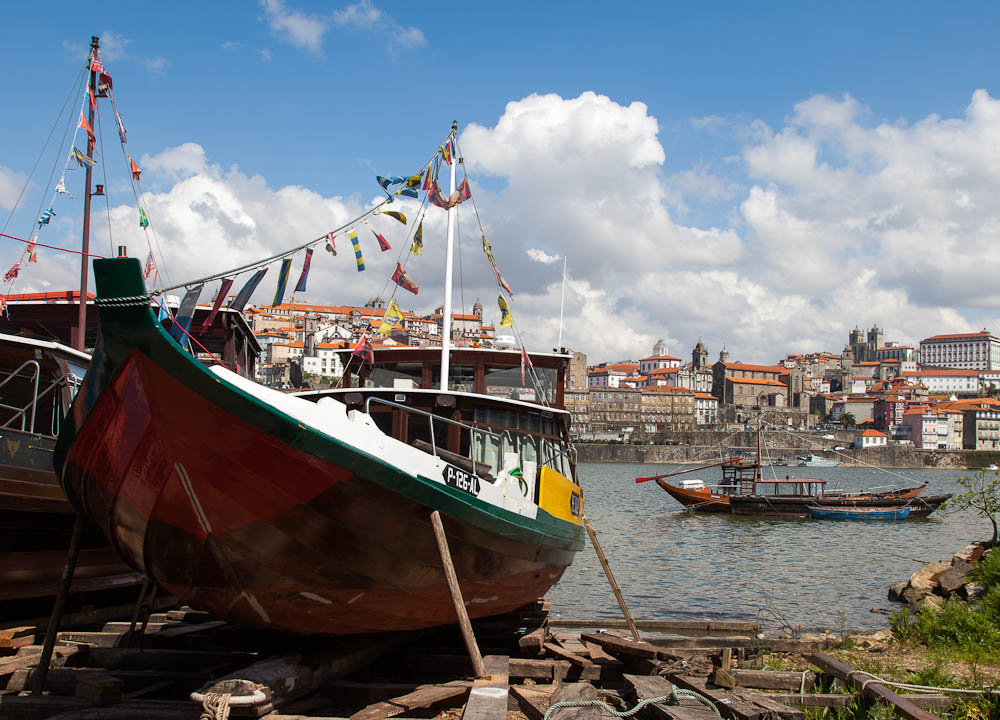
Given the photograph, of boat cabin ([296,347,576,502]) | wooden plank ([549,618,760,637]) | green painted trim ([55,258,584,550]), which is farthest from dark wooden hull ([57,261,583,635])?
wooden plank ([549,618,760,637])

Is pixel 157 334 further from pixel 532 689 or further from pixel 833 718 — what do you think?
pixel 833 718

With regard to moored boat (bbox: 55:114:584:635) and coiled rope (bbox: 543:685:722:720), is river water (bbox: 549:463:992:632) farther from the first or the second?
moored boat (bbox: 55:114:584:635)

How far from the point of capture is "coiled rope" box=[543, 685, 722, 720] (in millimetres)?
6477

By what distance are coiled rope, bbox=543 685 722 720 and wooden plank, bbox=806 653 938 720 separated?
1262 mm

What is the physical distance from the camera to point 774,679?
8.24m

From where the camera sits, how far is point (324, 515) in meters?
6.71

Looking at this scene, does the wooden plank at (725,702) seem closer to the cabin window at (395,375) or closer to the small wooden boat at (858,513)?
the cabin window at (395,375)

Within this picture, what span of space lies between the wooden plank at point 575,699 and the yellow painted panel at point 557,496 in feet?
8.63

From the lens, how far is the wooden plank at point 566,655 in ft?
28.9

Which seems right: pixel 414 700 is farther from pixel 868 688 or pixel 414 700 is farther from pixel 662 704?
pixel 868 688

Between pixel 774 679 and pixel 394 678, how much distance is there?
3751 mm

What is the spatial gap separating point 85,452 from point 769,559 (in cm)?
2343

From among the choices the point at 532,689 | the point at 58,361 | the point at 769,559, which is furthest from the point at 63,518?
the point at 769,559

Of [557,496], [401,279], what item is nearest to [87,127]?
[401,279]
